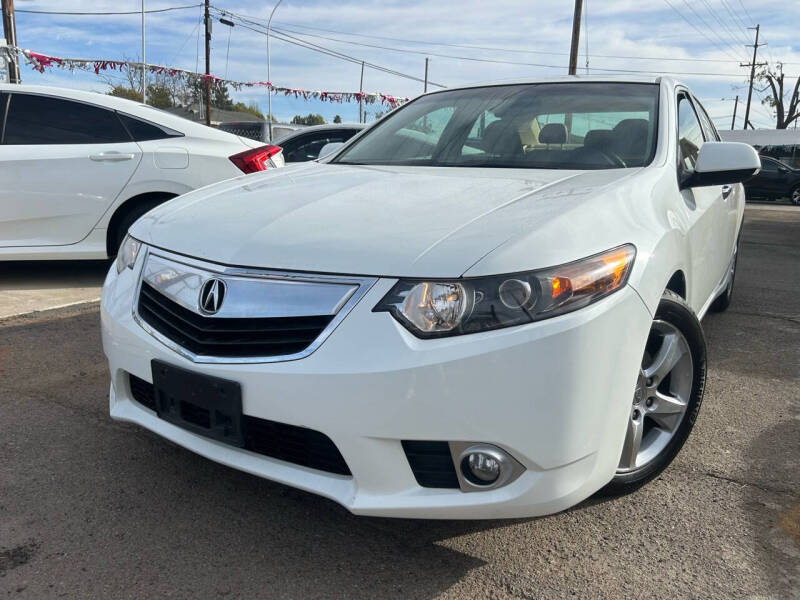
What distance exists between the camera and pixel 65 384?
3.29 meters

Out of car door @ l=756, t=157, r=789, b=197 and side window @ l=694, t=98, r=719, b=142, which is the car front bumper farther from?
car door @ l=756, t=157, r=789, b=197

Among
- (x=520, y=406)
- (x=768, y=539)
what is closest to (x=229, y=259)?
(x=520, y=406)

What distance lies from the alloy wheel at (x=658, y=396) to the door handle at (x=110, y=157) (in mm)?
4272

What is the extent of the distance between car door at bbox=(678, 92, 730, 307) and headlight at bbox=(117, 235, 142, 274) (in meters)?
2.04

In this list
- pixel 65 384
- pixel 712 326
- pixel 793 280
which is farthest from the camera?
pixel 793 280

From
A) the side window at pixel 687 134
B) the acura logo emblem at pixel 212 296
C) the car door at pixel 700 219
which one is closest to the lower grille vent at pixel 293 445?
the acura logo emblem at pixel 212 296

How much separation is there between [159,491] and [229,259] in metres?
0.92

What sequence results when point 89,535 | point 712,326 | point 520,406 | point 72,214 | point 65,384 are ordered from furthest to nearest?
point 72,214
point 712,326
point 65,384
point 89,535
point 520,406

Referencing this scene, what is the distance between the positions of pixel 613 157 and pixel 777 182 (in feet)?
75.4

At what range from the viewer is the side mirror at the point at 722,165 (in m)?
2.68

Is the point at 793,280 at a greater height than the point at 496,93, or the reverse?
the point at 496,93

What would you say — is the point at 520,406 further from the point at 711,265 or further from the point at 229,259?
the point at 711,265

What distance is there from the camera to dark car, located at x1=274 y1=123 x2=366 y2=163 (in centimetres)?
862

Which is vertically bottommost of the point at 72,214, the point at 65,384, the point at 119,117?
the point at 65,384
